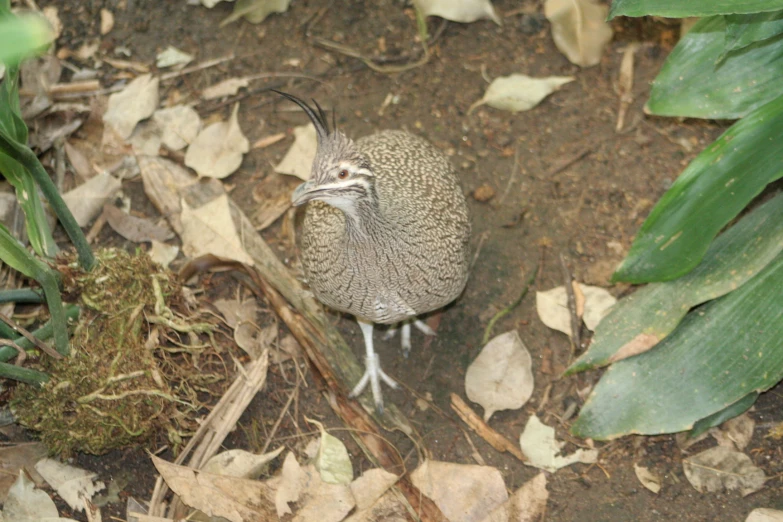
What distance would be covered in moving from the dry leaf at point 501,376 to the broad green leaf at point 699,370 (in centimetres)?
41

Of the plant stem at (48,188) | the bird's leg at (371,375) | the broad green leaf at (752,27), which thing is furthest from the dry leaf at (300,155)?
the broad green leaf at (752,27)

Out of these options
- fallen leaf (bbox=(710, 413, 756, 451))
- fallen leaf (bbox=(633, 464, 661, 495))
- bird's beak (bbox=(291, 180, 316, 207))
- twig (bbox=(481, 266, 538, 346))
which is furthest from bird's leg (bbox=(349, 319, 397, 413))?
fallen leaf (bbox=(710, 413, 756, 451))

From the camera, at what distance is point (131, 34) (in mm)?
5277

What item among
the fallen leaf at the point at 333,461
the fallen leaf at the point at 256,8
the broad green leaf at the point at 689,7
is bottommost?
the fallen leaf at the point at 333,461

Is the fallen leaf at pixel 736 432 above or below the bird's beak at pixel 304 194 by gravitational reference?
below

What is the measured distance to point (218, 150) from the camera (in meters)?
4.84

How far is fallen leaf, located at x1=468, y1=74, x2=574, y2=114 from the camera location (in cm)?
499

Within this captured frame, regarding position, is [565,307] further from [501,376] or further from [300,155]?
[300,155]

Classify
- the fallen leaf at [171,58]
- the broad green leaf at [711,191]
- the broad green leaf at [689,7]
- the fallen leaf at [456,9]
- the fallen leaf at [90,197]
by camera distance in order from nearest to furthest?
the broad green leaf at [689,7]
the broad green leaf at [711,191]
the fallen leaf at [90,197]
the fallen leaf at [456,9]
the fallen leaf at [171,58]

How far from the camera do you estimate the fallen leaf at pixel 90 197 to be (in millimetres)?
Result: 4547

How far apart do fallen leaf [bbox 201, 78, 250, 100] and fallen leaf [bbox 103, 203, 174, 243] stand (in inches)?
39.9

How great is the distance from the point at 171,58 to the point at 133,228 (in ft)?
4.31

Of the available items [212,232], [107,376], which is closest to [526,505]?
[107,376]

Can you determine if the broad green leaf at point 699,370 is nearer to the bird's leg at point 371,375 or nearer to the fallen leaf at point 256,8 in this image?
the bird's leg at point 371,375
